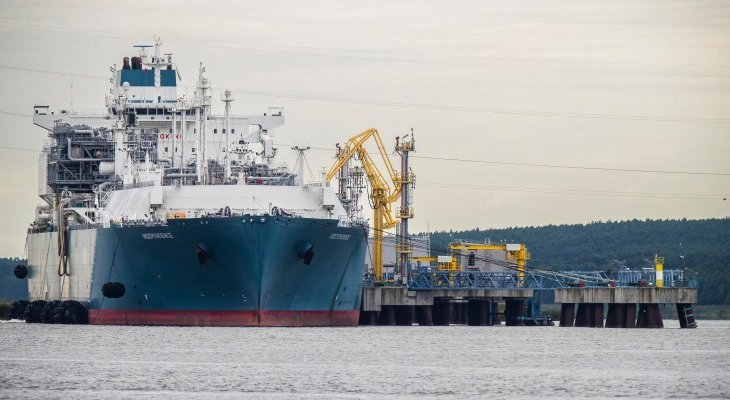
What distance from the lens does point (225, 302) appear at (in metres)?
81.5

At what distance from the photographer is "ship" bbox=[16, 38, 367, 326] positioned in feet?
266

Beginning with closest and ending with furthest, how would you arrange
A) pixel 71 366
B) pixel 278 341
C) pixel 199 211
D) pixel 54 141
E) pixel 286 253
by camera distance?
pixel 71 366 → pixel 278 341 → pixel 286 253 → pixel 199 211 → pixel 54 141

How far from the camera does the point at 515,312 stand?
11106cm

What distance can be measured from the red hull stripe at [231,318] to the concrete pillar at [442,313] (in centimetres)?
2230

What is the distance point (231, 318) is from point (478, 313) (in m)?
32.1

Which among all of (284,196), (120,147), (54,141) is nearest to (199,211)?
(284,196)

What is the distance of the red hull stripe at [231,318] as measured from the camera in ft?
267

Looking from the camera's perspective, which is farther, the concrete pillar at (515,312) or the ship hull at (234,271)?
the concrete pillar at (515,312)

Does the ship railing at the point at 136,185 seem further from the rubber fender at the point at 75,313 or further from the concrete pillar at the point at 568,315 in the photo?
the concrete pillar at the point at 568,315

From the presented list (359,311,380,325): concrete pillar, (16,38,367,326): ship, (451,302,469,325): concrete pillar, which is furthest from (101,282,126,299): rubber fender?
(451,302,469,325): concrete pillar

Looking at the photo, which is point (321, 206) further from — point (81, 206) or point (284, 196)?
point (81, 206)

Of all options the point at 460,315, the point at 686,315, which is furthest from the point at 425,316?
the point at 686,315

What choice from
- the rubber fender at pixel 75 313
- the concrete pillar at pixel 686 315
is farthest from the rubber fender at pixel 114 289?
the concrete pillar at pixel 686 315

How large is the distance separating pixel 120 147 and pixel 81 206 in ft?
17.5
